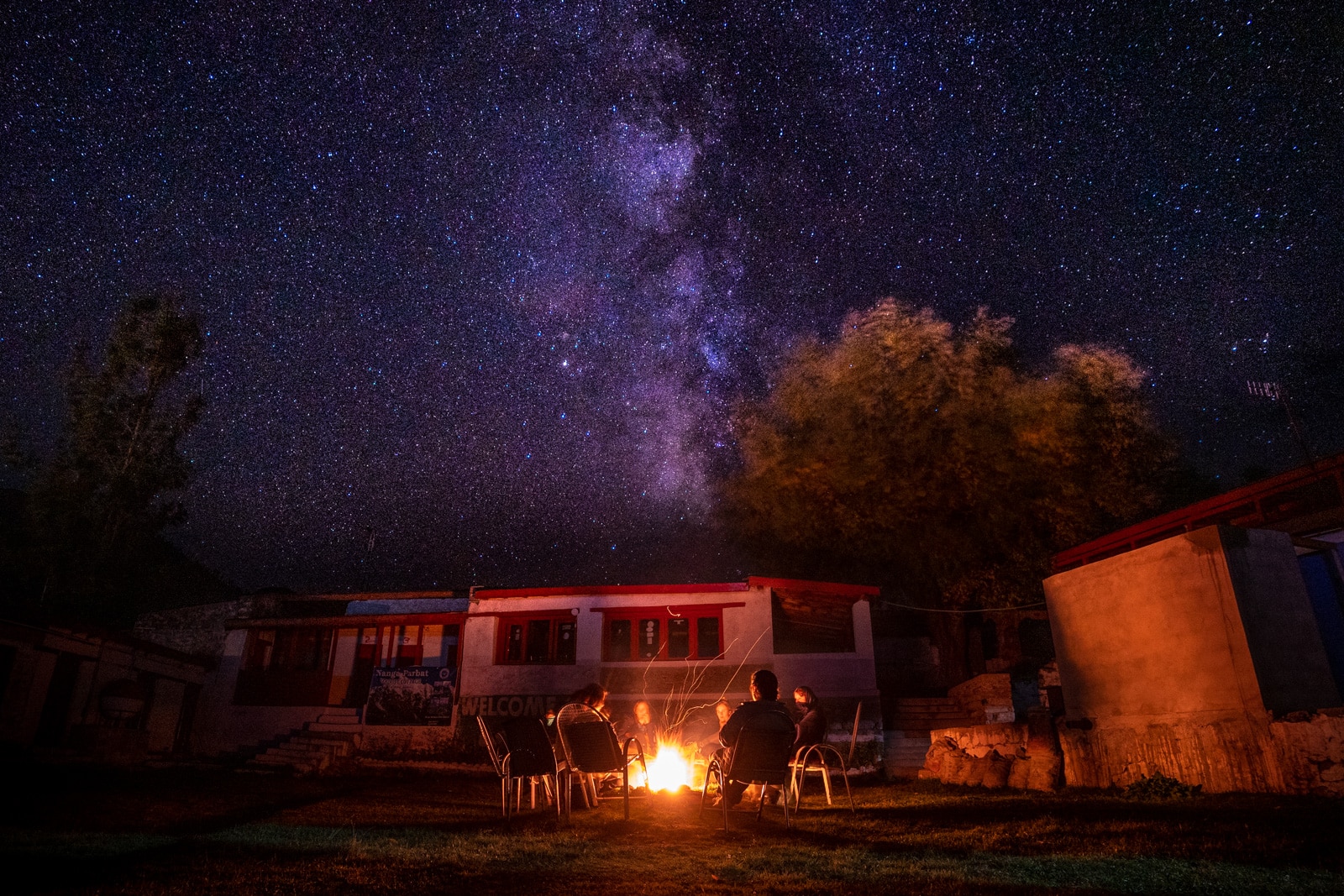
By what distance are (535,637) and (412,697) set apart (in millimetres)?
3806

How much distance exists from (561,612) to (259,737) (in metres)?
10.2

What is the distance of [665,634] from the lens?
2006cm

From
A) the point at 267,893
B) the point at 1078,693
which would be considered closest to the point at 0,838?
the point at 267,893

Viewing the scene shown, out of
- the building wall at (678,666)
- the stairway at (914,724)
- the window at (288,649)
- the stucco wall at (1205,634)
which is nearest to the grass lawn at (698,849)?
the stucco wall at (1205,634)

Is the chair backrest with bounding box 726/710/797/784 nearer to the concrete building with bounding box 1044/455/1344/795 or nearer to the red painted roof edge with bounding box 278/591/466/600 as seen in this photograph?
the concrete building with bounding box 1044/455/1344/795

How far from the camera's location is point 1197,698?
817cm

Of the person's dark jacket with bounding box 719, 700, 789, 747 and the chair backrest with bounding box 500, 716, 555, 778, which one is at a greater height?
the person's dark jacket with bounding box 719, 700, 789, 747

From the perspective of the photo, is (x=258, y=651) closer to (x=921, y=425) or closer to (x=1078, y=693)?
(x=921, y=425)

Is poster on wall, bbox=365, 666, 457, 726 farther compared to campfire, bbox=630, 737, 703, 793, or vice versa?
poster on wall, bbox=365, 666, 457, 726

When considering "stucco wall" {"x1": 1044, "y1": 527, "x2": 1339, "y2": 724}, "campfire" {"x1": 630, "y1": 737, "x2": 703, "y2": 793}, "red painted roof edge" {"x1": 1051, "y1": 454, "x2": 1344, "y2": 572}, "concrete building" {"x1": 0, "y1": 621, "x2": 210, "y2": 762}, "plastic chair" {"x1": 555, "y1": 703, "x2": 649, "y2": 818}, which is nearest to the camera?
"plastic chair" {"x1": 555, "y1": 703, "x2": 649, "y2": 818}

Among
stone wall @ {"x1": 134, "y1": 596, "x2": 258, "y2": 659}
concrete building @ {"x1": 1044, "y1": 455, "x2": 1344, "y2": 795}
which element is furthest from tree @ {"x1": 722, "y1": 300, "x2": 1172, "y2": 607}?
stone wall @ {"x1": 134, "y1": 596, "x2": 258, "y2": 659}

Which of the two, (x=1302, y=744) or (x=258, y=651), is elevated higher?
(x=258, y=651)

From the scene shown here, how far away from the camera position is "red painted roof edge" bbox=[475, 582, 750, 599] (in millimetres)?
19844

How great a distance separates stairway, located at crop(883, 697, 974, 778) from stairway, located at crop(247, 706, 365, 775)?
14270 mm
